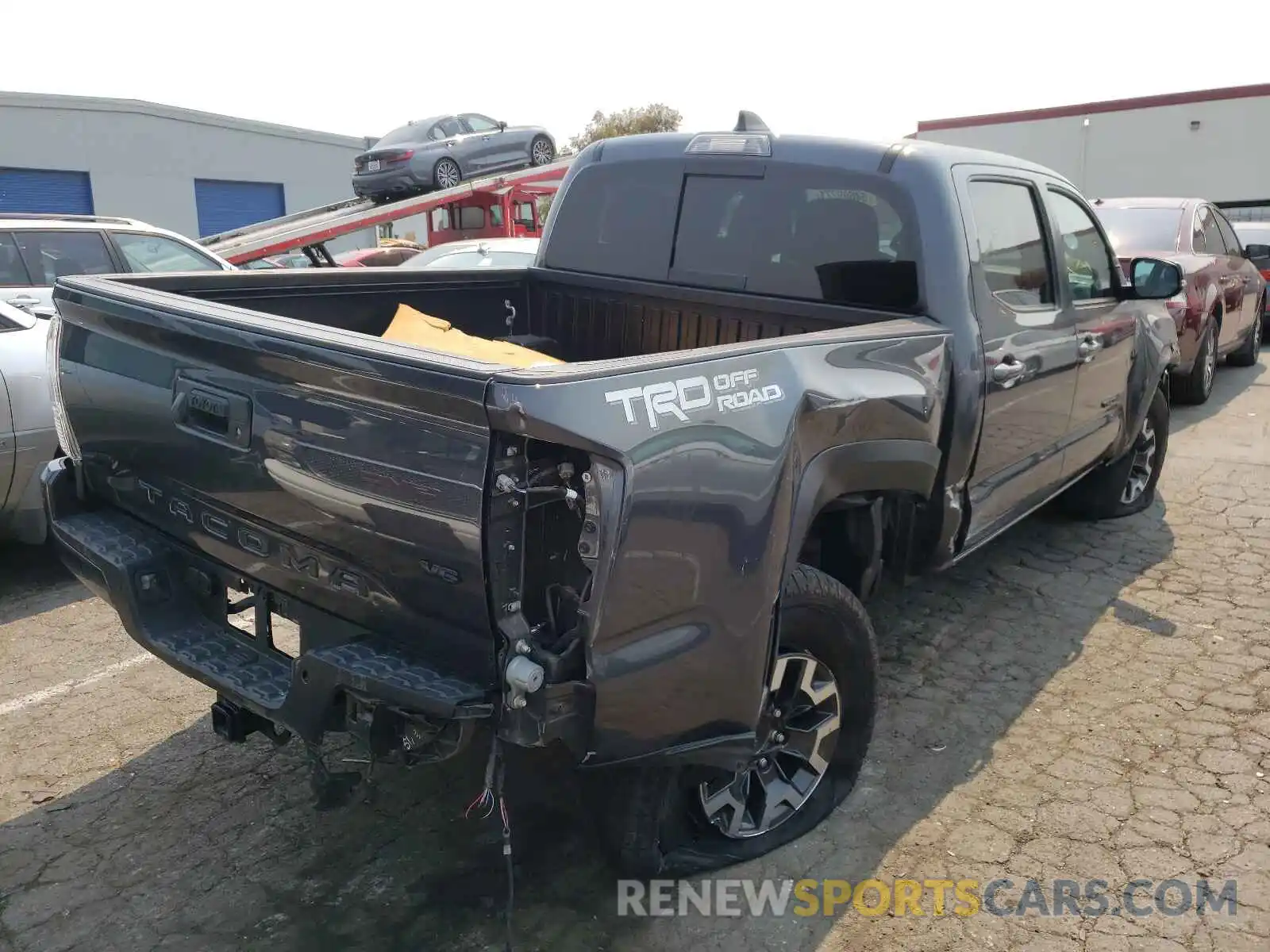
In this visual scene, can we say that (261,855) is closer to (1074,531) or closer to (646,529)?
(646,529)

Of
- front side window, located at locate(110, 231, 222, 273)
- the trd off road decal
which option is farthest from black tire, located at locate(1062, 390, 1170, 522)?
front side window, located at locate(110, 231, 222, 273)

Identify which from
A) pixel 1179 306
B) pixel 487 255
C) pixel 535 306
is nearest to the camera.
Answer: pixel 535 306

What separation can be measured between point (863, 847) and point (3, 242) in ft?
25.2

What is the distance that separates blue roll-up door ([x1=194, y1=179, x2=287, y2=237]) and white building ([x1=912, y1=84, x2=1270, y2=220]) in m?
21.5

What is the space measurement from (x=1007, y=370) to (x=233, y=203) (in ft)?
106

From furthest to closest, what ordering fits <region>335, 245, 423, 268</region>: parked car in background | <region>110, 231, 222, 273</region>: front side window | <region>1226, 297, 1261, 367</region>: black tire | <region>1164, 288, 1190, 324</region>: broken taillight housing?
<region>335, 245, 423, 268</region>: parked car in background < <region>1226, 297, 1261, 367</region>: black tire < <region>110, 231, 222, 273</region>: front side window < <region>1164, 288, 1190, 324</region>: broken taillight housing

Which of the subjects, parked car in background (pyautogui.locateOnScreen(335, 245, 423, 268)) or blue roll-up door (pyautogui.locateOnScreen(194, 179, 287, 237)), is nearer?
parked car in background (pyautogui.locateOnScreen(335, 245, 423, 268))

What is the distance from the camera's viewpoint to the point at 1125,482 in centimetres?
578

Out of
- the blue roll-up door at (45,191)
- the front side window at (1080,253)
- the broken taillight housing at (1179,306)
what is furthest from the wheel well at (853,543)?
the blue roll-up door at (45,191)

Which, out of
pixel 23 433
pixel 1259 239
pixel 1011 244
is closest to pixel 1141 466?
pixel 1011 244

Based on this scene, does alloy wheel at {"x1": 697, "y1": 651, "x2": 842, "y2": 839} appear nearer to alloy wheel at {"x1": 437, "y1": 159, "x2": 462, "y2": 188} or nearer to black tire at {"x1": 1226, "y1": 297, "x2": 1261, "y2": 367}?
black tire at {"x1": 1226, "y1": 297, "x2": 1261, "y2": 367}

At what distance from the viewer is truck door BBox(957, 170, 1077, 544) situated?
356 centimetres

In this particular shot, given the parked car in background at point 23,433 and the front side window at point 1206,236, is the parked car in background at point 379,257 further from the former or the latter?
the front side window at point 1206,236

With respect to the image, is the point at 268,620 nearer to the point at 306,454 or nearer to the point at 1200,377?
the point at 306,454
